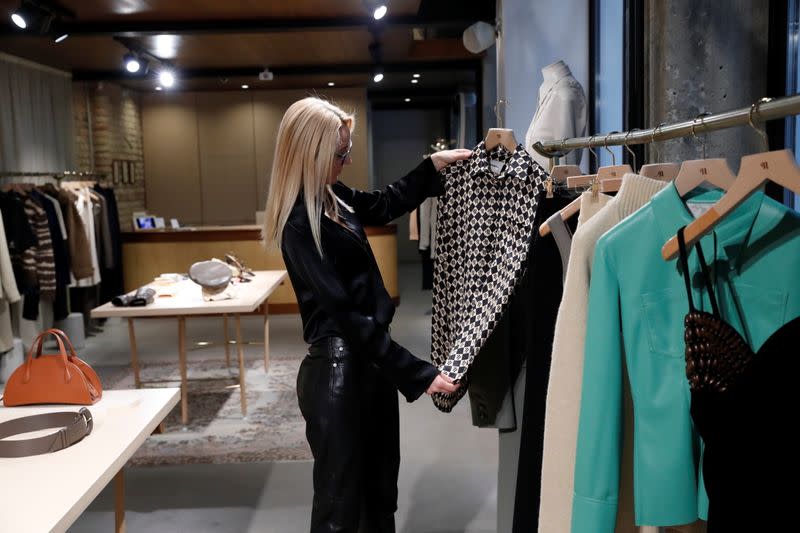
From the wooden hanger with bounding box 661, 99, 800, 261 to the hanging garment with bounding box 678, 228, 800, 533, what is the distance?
8 centimetres

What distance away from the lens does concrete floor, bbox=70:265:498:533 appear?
3123 mm

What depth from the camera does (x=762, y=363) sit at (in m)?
0.85

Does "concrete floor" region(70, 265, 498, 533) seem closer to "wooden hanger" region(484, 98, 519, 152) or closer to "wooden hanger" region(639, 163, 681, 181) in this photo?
"wooden hanger" region(484, 98, 519, 152)

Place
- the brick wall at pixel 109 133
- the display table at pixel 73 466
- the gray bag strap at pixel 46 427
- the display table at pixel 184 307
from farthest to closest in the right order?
1. the brick wall at pixel 109 133
2. the display table at pixel 184 307
3. the gray bag strap at pixel 46 427
4. the display table at pixel 73 466

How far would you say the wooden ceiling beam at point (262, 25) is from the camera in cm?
666

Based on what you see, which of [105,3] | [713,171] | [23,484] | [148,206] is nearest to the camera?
[713,171]

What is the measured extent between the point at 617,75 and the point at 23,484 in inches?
144

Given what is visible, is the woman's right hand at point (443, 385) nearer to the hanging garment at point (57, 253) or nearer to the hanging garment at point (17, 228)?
the hanging garment at point (17, 228)

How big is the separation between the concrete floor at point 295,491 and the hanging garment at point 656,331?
2.02 meters

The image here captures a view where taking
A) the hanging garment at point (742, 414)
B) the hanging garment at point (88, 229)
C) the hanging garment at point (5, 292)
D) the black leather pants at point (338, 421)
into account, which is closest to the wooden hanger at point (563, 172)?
the black leather pants at point (338, 421)

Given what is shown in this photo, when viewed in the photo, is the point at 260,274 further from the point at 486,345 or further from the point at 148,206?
the point at 148,206

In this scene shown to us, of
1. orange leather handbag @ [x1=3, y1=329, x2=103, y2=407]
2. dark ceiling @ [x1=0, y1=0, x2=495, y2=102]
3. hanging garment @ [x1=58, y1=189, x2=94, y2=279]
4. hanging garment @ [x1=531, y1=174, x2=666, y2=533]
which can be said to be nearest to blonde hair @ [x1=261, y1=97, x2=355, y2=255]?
orange leather handbag @ [x1=3, y1=329, x2=103, y2=407]

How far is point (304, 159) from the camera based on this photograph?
204 centimetres

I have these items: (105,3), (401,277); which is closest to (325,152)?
(105,3)
